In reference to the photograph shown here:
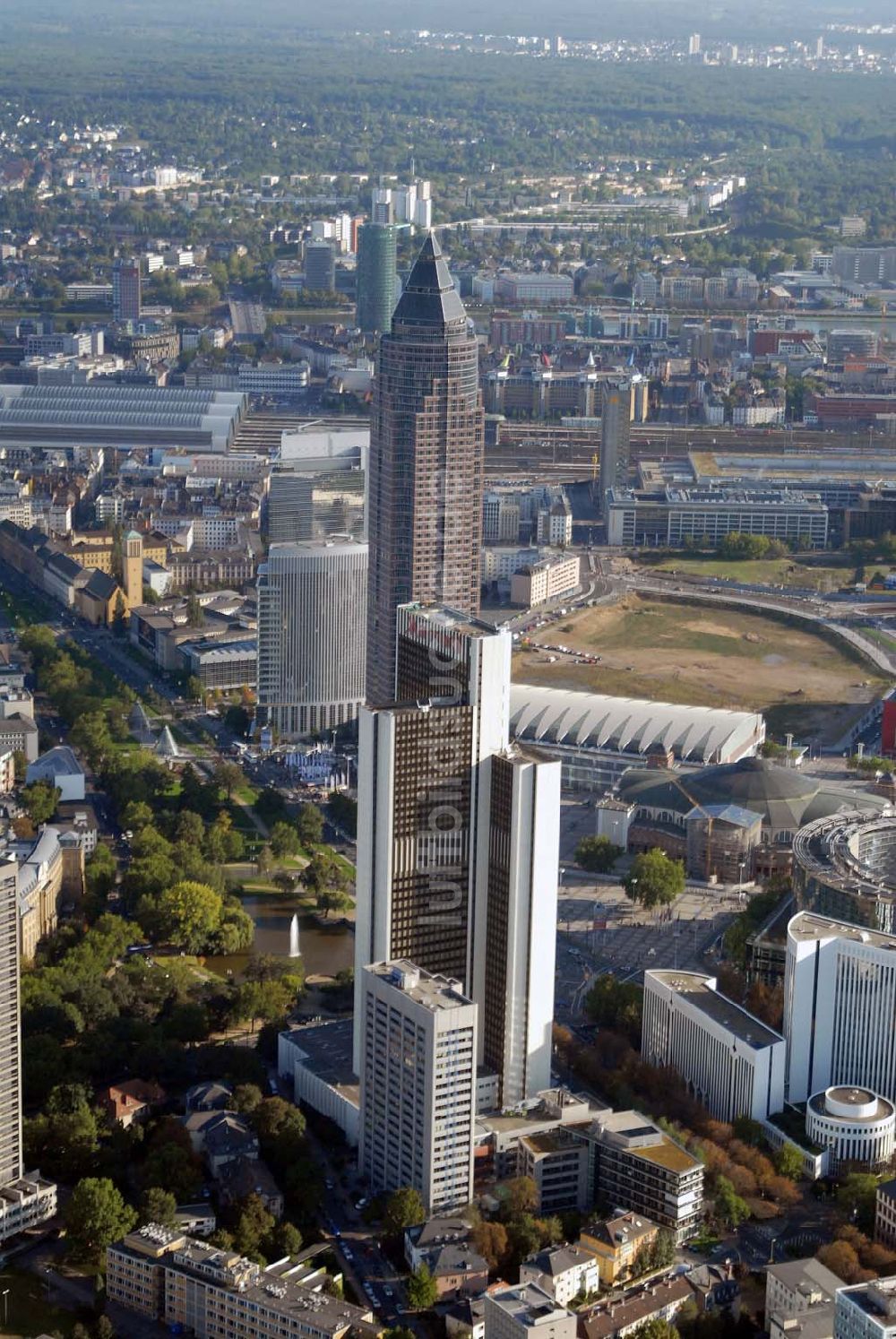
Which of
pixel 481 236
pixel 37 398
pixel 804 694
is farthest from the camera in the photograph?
pixel 481 236

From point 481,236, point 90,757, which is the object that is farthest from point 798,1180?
point 481,236

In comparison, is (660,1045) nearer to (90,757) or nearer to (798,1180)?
(798,1180)

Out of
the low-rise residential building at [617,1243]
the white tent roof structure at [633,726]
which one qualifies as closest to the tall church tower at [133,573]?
the white tent roof structure at [633,726]

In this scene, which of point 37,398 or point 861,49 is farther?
point 861,49

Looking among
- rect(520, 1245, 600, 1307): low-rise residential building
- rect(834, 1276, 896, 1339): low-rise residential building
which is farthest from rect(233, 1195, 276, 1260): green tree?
rect(834, 1276, 896, 1339): low-rise residential building

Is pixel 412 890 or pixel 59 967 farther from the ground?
pixel 412 890

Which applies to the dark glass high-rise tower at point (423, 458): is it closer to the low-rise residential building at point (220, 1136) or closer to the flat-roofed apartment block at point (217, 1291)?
the low-rise residential building at point (220, 1136)
